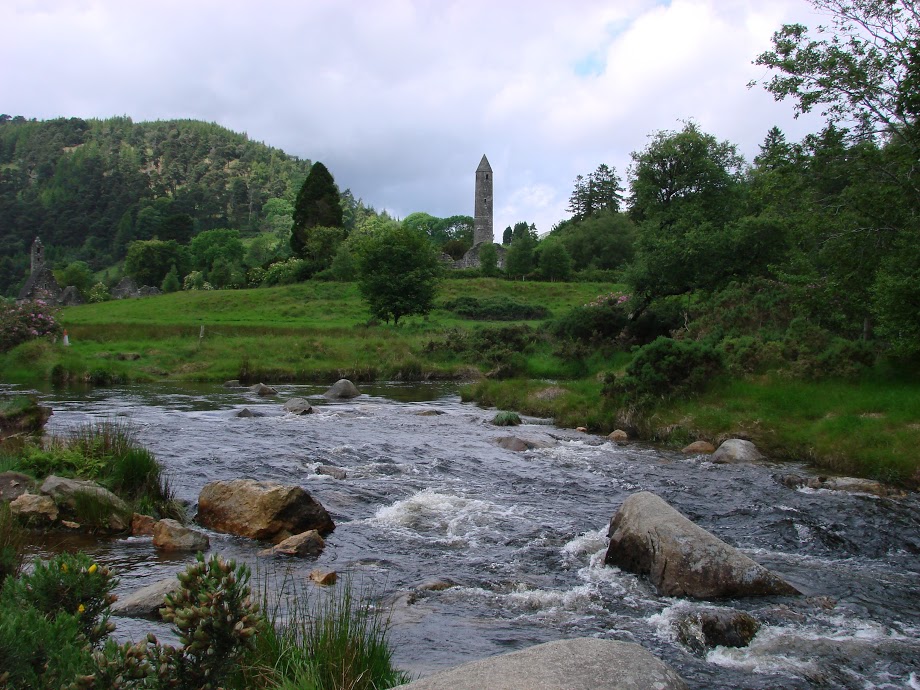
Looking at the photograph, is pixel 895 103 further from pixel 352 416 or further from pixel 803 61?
pixel 352 416

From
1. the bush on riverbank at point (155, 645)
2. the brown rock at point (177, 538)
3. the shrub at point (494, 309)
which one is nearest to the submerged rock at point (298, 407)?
the brown rock at point (177, 538)

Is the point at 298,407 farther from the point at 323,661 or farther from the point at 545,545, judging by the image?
the point at 323,661

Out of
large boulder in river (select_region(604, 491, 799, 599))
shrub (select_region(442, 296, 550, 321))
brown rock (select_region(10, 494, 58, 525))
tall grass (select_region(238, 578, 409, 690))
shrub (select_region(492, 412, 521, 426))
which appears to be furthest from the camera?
shrub (select_region(442, 296, 550, 321))

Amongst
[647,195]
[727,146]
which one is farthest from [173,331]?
[727,146]

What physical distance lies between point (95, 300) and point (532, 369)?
67.9m

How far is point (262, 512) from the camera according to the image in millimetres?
11242

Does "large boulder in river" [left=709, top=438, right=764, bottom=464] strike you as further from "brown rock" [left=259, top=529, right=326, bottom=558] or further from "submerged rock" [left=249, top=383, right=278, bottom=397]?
"submerged rock" [left=249, top=383, right=278, bottom=397]

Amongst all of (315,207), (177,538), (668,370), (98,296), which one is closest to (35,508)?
(177,538)

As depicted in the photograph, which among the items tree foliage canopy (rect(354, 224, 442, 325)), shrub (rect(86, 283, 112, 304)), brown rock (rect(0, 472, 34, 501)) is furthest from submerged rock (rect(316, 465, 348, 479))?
shrub (rect(86, 283, 112, 304))

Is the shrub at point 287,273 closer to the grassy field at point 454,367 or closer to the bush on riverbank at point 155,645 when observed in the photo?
the grassy field at point 454,367

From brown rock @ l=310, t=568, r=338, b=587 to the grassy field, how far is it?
40.2 feet

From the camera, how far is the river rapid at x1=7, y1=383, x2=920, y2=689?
7.46 m

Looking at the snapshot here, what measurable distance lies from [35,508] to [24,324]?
33093 mm

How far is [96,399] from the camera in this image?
28.0 m
